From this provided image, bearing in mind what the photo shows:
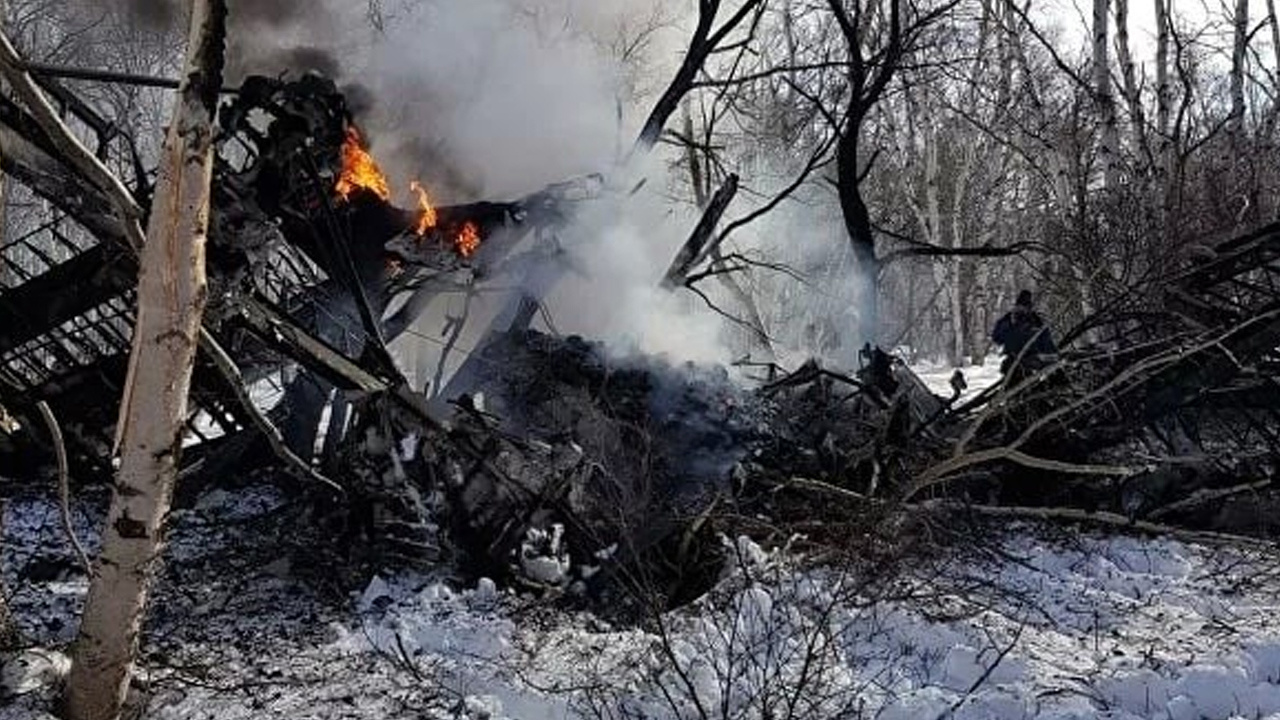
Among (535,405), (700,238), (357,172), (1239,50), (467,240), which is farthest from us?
(1239,50)

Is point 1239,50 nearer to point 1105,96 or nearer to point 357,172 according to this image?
point 1105,96

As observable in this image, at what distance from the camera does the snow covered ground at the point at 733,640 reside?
4.55 metres

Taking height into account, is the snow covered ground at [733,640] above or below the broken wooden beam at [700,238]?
below

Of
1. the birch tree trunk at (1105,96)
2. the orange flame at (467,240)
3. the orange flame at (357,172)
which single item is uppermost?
the birch tree trunk at (1105,96)

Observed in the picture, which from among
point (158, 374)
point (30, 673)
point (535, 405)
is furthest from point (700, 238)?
point (30, 673)

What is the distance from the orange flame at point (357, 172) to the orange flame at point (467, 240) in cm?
67

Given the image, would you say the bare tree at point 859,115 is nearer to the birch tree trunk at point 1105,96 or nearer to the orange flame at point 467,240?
the birch tree trunk at point 1105,96

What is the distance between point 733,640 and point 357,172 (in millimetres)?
5257

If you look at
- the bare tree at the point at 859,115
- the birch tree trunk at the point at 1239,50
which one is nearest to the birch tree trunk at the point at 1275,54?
the birch tree trunk at the point at 1239,50

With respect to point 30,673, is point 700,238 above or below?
above

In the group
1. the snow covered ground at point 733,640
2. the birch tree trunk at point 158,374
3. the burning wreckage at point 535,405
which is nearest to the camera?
the birch tree trunk at point 158,374

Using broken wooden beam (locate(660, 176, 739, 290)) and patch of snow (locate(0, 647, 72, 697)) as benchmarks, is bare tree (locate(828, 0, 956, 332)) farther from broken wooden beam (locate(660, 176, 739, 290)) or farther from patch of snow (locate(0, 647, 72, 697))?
patch of snow (locate(0, 647, 72, 697))

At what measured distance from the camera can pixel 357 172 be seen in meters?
8.19

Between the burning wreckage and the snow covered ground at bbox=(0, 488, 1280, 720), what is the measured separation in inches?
17.0
